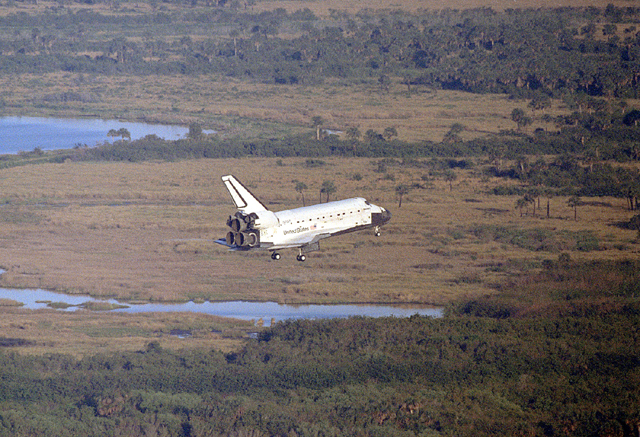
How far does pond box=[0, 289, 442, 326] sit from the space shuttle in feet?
138

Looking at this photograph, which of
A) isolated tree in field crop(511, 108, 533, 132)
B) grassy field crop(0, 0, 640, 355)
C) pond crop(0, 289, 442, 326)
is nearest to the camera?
grassy field crop(0, 0, 640, 355)

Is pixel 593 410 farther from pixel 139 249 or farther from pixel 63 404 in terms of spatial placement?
pixel 139 249

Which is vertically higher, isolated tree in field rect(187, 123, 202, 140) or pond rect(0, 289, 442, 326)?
isolated tree in field rect(187, 123, 202, 140)

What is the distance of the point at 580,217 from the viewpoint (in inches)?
5236

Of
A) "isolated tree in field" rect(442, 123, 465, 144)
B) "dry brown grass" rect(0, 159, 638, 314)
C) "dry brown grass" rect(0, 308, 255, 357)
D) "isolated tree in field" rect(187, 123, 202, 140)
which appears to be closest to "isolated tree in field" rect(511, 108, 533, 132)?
"isolated tree in field" rect(442, 123, 465, 144)

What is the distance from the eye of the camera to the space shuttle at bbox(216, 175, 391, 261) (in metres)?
52.4

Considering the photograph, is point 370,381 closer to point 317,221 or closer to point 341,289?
point 341,289

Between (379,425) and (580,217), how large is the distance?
67.5 metres

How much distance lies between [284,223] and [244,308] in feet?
162

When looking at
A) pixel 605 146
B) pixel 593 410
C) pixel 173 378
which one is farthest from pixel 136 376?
pixel 605 146

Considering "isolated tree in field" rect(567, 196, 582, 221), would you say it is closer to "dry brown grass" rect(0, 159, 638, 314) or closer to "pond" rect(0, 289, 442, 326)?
"dry brown grass" rect(0, 159, 638, 314)

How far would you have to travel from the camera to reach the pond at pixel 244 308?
99625mm

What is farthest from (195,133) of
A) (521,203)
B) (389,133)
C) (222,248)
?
(521,203)

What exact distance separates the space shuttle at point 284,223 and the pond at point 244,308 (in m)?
42.0
